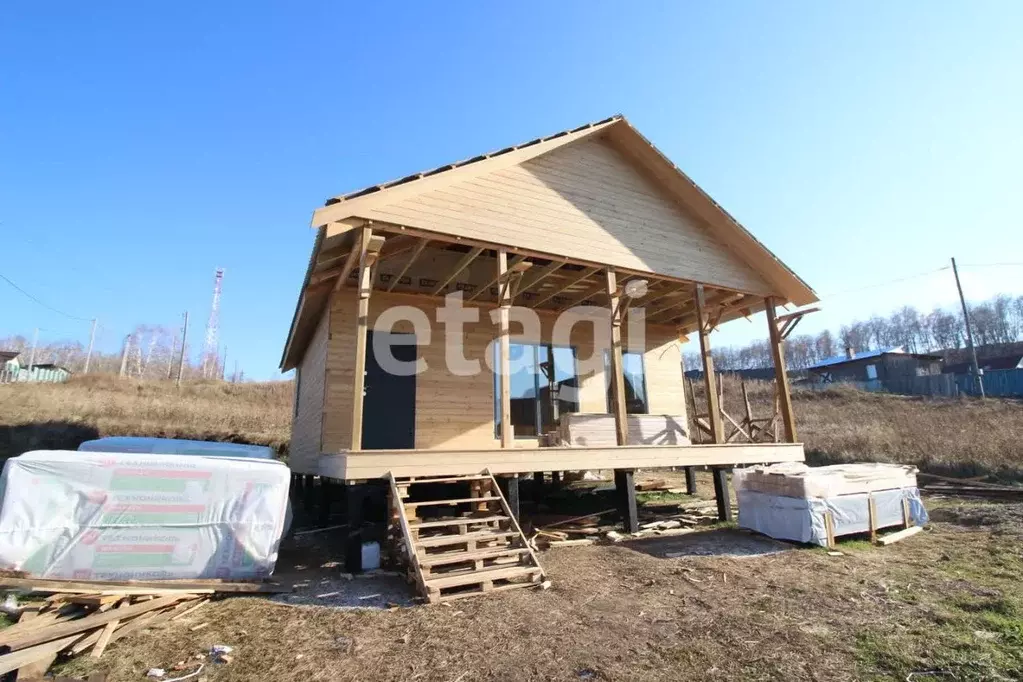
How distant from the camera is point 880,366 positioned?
40.8m

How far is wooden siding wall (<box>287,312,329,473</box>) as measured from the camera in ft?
32.4

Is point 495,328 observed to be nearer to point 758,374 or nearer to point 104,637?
point 104,637

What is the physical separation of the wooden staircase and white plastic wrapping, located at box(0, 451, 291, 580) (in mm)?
1566

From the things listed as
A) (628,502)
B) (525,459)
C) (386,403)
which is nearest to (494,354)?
(386,403)

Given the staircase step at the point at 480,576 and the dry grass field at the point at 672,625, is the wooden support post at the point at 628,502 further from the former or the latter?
the staircase step at the point at 480,576

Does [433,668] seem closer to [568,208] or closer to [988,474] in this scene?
[568,208]

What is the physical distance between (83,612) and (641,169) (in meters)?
10.4

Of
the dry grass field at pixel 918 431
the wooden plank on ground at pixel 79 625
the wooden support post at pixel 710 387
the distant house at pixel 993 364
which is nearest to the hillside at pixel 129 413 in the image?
the wooden plank on ground at pixel 79 625

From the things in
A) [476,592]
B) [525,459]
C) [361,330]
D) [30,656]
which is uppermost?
[361,330]

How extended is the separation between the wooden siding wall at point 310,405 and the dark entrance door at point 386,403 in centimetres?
84

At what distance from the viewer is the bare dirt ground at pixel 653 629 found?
3729 millimetres

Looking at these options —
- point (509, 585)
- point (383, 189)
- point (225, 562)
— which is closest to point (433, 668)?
point (509, 585)

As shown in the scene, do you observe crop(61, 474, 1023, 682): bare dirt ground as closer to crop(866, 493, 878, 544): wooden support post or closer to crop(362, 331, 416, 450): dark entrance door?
crop(866, 493, 878, 544): wooden support post

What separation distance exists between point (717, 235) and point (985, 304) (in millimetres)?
67119
